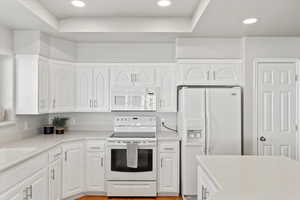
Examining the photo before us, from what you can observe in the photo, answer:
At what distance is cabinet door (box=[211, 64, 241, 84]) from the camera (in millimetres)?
3697

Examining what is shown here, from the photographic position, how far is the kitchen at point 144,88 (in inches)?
127

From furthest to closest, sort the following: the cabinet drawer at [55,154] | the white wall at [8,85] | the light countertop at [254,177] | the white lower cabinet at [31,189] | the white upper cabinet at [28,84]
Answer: the white upper cabinet at [28,84] → the white wall at [8,85] → the cabinet drawer at [55,154] → the white lower cabinet at [31,189] → the light countertop at [254,177]

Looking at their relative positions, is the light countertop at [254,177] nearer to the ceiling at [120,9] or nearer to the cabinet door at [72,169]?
the ceiling at [120,9]

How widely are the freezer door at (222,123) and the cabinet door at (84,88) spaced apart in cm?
187

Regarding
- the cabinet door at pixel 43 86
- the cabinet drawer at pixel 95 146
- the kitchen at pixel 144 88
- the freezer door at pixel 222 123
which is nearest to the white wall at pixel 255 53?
the kitchen at pixel 144 88

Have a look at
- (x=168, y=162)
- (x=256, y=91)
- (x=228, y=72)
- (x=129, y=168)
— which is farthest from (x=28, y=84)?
(x=256, y=91)

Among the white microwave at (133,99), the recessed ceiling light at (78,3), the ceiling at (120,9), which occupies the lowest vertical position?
the white microwave at (133,99)

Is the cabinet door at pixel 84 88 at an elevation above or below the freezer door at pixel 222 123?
above

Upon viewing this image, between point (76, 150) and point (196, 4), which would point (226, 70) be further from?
point (76, 150)

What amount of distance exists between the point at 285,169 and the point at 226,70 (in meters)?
2.04

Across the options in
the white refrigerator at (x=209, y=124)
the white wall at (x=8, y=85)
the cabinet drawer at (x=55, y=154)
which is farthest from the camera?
the white refrigerator at (x=209, y=124)

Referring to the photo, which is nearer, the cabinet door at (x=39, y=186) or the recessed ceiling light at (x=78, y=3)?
the cabinet door at (x=39, y=186)

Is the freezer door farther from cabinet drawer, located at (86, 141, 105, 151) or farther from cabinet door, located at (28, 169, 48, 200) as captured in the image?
cabinet door, located at (28, 169, 48, 200)

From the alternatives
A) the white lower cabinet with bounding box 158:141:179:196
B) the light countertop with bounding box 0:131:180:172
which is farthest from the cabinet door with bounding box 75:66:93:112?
the white lower cabinet with bounding box 158:141:179:196
